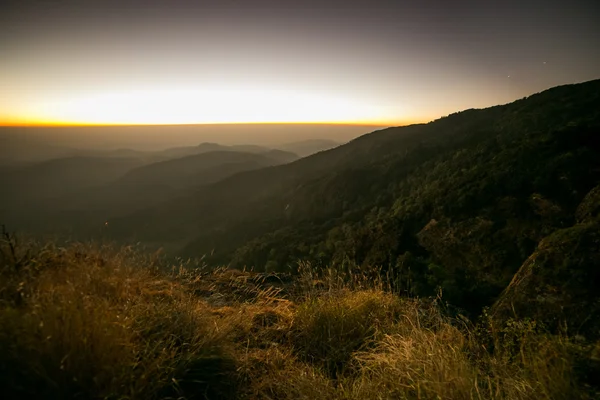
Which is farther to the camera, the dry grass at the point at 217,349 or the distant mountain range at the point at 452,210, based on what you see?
the distant mountain range at the point at 452,210

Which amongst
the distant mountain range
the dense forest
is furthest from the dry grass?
the distant mountain range

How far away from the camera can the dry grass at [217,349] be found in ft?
5.34

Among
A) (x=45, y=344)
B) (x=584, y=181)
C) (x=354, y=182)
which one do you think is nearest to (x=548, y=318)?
(x=45, y=344)

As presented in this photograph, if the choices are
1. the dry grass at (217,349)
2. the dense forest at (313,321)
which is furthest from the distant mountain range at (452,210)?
the dry grass at (217,349)

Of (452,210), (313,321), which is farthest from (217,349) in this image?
(452,210)

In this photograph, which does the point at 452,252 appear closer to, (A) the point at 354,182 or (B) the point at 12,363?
(B) the point at 12,363

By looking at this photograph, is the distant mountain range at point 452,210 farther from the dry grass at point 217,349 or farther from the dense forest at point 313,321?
the dry grass at point 217,349

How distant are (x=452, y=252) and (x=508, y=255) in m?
1.92

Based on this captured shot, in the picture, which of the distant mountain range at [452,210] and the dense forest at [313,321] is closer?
the dense forest at [313,321]

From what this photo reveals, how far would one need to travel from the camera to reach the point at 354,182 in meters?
49.4

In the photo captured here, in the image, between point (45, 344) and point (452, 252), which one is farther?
point (452, 252)

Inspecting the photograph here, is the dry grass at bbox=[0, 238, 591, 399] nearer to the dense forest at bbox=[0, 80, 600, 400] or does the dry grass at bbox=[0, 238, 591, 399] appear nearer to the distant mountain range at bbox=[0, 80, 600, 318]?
the dense forest at bbox=[0, 80, 600, 400]

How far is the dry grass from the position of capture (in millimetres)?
1629

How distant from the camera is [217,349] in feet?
7.52
